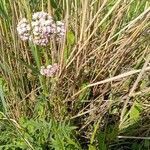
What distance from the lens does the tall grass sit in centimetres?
124

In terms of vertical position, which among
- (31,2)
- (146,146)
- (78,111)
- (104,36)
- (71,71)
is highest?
(31,2)

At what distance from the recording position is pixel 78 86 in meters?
1.33

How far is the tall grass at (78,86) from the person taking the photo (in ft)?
4.05

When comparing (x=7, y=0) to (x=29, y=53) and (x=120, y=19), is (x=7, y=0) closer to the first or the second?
(x=29, y=53)

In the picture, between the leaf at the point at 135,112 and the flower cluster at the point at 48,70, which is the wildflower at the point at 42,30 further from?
the leaf at the point at 135,112

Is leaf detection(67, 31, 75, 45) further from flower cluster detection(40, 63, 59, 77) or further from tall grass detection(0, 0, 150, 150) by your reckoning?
flower cluster detection(40, 63, 59, 77)

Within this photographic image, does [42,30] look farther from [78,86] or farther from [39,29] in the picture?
[78,86]

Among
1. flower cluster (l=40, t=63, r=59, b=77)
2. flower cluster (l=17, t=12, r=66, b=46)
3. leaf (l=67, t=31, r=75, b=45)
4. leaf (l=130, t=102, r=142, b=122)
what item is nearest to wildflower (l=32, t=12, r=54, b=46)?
flower cluster (l=17, t=12, r=66, b=46)

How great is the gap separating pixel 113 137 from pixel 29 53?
0.41m

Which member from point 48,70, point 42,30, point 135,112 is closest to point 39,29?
point 42,30

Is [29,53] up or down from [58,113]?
up

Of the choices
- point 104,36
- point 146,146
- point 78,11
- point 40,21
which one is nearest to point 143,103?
point 146,146

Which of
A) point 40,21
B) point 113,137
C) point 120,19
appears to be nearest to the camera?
point 40,21

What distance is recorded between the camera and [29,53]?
1.37 m
